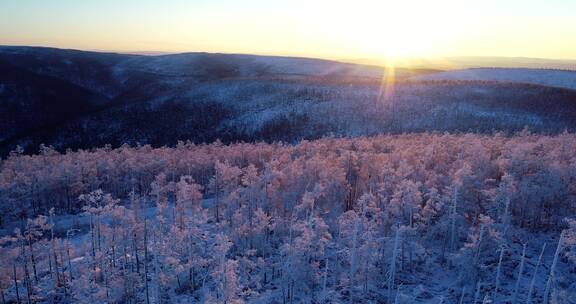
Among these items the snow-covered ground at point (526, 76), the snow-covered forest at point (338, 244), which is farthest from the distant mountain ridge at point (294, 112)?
the snow-covered forest at point (338, 244)

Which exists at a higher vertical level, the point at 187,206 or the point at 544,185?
the point at 544,185

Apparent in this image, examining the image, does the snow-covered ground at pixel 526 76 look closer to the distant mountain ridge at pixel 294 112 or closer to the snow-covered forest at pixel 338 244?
the distant mountain ridge at pixel 294 112

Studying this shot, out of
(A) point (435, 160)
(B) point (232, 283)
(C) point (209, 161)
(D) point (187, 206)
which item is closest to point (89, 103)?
(C) point (209, 161)

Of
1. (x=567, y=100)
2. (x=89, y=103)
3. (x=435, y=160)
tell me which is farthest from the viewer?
(x=89, y=103)

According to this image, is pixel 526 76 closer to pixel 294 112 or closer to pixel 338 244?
pixel 294 112

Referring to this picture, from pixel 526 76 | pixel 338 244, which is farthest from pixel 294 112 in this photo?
pixel 526 76

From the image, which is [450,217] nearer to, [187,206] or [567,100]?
[187,206]

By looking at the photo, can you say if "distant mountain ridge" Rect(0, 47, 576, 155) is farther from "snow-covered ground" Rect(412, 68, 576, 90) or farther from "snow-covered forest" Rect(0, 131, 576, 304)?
"snow-covered forest" Rect(0, 131, 576, 304)

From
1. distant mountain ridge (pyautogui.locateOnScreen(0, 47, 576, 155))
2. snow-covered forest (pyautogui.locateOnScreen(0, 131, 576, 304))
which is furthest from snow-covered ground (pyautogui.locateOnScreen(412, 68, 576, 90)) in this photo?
snow-covered forest (pyautogui.locateOnScreen(0, 131, 576, 304))
